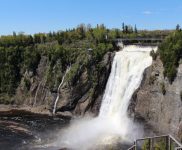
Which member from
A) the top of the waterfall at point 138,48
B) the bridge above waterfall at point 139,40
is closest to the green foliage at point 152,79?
the top of the waterfall at point 138,48

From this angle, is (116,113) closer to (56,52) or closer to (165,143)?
(56,52)

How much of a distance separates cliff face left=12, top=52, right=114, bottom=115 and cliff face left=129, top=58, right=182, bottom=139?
1056 centimetres

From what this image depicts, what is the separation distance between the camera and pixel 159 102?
182 ft

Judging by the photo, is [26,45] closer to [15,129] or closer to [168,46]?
[15,129]

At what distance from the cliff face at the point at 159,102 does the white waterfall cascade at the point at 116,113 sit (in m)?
1.76

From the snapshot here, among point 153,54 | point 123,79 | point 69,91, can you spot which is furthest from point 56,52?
point 153,54

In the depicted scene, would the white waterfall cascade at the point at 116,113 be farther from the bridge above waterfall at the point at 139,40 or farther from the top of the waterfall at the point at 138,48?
the bridge above waterfall at the point at 139,40

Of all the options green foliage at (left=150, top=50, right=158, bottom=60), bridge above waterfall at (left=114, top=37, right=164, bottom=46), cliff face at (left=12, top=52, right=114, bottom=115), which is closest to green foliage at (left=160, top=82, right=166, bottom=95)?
green foliage at (left=150, top=50, right=158, bottom=60)

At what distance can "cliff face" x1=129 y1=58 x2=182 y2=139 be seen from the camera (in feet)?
Result: 171

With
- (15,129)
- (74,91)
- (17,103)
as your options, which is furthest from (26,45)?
(15,129)

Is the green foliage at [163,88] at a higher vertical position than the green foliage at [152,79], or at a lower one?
lower

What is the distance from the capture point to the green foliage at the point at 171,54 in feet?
178

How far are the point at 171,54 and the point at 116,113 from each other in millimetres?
12348

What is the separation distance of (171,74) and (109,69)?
1704 centimetres
